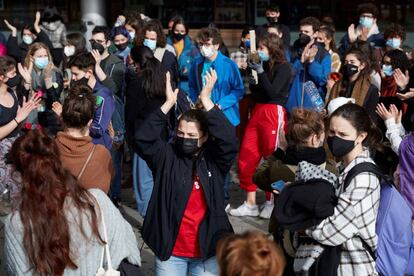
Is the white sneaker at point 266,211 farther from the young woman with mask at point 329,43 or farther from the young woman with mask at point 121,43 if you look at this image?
the young woman with mask at point 121,43

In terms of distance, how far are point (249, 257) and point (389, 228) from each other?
4.92ft

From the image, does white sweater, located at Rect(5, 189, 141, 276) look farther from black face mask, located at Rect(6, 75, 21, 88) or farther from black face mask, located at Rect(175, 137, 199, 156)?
black face mask, located at Rect(6, 75, 21, 88)

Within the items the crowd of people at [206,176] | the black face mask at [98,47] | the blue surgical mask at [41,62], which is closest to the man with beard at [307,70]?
the crowd of people at [206,176]

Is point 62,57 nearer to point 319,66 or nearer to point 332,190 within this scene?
point 319,66

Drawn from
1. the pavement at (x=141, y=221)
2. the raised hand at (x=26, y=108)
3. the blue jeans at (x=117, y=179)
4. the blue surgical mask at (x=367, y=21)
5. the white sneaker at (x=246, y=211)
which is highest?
the blue surgical mask at (x=367, y=21)

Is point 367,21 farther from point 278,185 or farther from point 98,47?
point 278,185

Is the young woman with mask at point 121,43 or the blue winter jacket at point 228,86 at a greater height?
the young woman with mask at point 121,43

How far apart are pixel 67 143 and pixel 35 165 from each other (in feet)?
3.17

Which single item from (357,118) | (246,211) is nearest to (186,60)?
(246,211)

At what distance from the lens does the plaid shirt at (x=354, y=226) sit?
4.02 m

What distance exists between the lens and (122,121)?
7.95 metres

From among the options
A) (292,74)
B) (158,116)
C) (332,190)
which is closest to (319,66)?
(292,74)

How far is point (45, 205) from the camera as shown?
366 cm

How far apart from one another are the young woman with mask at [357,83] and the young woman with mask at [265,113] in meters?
0.50
